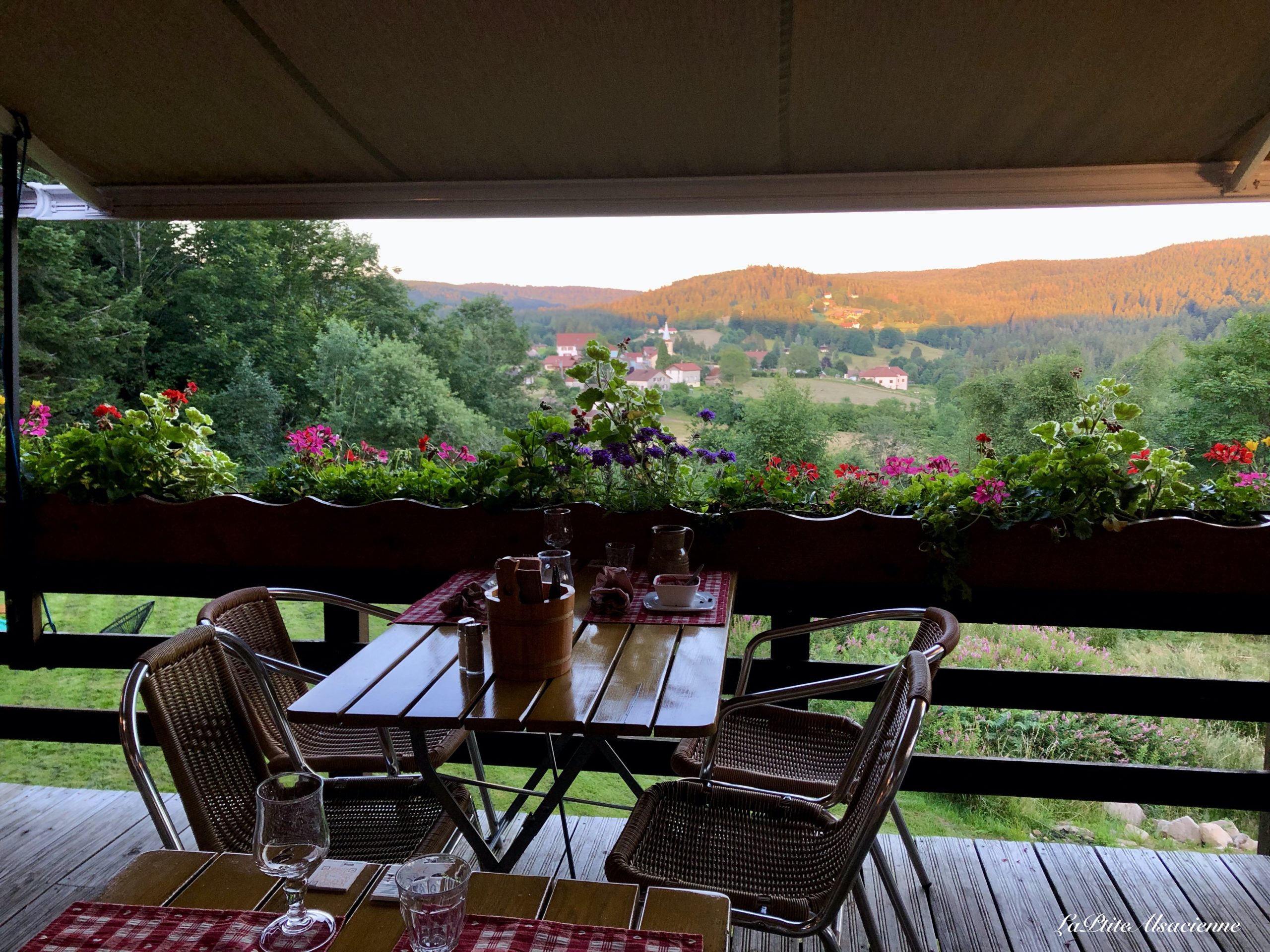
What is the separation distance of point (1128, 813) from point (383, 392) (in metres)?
4.76

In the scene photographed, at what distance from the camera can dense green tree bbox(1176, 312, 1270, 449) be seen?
12.6 ft

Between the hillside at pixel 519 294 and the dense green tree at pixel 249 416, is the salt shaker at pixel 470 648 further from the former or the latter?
the dense green tree at pixel 249 416

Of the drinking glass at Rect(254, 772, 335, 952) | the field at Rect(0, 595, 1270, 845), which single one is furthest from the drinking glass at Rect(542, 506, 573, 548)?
the drinking glass at Rect(254, 772, 335, 952)

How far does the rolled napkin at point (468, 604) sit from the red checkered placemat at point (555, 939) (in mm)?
1291

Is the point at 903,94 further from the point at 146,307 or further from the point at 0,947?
the point at 146,307

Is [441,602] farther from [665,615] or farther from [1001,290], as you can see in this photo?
[1001,290]

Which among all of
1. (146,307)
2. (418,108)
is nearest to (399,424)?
(146,307)

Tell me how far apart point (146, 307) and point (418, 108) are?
5.20m

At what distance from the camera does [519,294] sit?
5293mm

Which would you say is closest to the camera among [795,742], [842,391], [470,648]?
[470,648]

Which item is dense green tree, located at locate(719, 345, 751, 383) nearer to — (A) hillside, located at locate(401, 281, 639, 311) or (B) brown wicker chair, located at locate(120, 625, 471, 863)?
(A) hillside, located at locate(401, 281, 639, 311)

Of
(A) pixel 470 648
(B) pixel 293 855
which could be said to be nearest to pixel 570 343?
(A) pixel 470 648

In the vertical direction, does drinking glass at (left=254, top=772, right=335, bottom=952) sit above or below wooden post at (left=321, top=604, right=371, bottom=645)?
above

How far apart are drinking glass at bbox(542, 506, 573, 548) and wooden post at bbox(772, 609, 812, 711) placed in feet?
2.48
